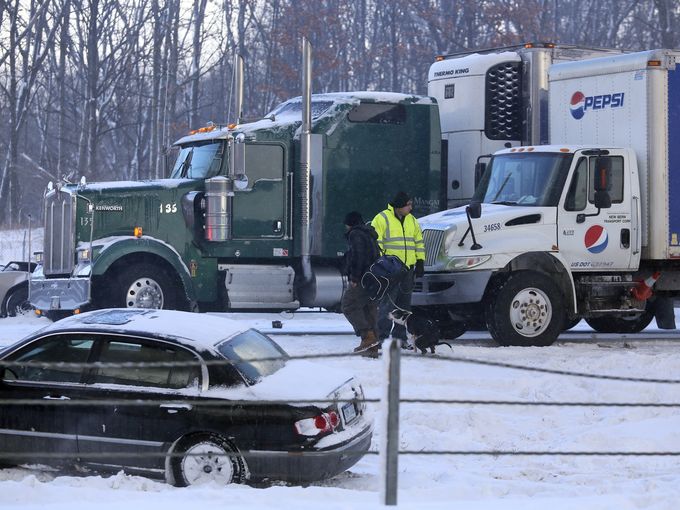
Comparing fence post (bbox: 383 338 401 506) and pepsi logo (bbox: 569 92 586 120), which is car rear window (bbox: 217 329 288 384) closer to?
fence post (bbox: 383 338 401 506)

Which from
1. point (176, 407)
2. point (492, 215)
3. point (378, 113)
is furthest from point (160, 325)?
point (378, 113)

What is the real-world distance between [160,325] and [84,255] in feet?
26.4

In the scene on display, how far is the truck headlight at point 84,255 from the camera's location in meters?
17.0

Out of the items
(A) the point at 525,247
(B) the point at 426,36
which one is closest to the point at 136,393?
(A) the point at 525,247

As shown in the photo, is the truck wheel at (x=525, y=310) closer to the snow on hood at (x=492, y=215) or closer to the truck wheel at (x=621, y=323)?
the snow on hood at (x=492, y=215)

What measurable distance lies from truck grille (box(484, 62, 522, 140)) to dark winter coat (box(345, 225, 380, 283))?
4079 mm

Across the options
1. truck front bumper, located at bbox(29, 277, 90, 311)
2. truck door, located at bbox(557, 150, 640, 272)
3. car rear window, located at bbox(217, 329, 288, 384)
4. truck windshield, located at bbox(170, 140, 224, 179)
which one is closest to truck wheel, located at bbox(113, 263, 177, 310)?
truck front bumper, located at bbox(29, 277, 90, 311)

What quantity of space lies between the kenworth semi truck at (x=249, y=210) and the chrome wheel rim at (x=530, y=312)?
2.71 meters

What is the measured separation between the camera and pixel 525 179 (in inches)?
648

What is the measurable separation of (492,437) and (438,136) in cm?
818

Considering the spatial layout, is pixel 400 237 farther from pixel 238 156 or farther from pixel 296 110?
pixel 296 110

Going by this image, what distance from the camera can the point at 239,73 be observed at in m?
19.2

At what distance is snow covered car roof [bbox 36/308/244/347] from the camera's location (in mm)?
9203

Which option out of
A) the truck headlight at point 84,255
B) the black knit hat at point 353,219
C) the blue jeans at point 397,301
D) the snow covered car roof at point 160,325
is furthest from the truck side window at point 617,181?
the snow covered car roof at point 160,325
